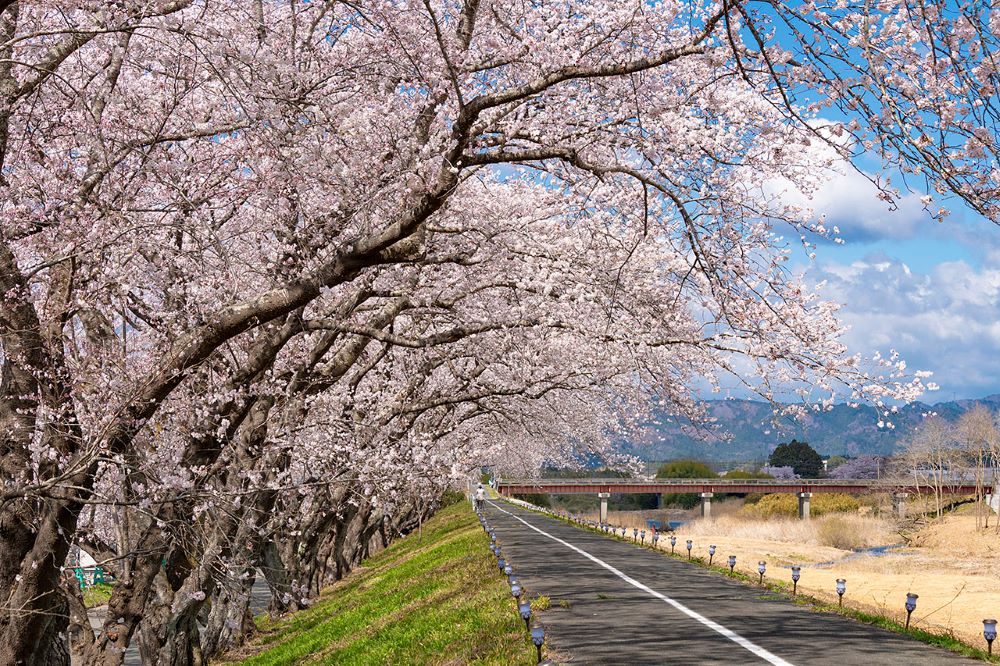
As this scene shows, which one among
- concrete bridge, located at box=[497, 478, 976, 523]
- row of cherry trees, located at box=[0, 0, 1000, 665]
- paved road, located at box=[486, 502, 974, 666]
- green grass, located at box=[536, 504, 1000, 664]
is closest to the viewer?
row of cherry trees, located at box=[0, 0, 1000, 665]

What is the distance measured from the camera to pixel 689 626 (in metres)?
12.4

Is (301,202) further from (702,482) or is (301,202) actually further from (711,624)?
(702,482)

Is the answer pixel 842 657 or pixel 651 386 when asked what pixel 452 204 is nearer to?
pixel 651 386

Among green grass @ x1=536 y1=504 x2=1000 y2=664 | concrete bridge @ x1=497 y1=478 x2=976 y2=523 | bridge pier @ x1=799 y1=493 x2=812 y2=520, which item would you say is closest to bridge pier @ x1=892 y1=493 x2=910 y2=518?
bridge pier @ x1=799 y1=493 x2=812 y2=520

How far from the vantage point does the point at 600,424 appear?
3219 cm

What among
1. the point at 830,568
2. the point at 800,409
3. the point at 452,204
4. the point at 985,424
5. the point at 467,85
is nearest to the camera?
the point at 467,85

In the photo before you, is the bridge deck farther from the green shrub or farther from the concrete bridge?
the green shrub

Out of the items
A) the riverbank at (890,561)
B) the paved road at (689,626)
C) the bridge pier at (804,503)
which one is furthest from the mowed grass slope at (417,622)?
the bridge pier at (804,503)

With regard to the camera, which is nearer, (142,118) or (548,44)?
(548,44)

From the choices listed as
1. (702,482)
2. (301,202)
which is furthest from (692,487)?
(301,202)

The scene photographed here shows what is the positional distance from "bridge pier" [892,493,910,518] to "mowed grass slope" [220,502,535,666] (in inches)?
2376

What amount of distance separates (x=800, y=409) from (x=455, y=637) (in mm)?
6091

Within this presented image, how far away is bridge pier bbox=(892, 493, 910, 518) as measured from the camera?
263ft

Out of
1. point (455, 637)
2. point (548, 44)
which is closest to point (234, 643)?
point (455, 637)
